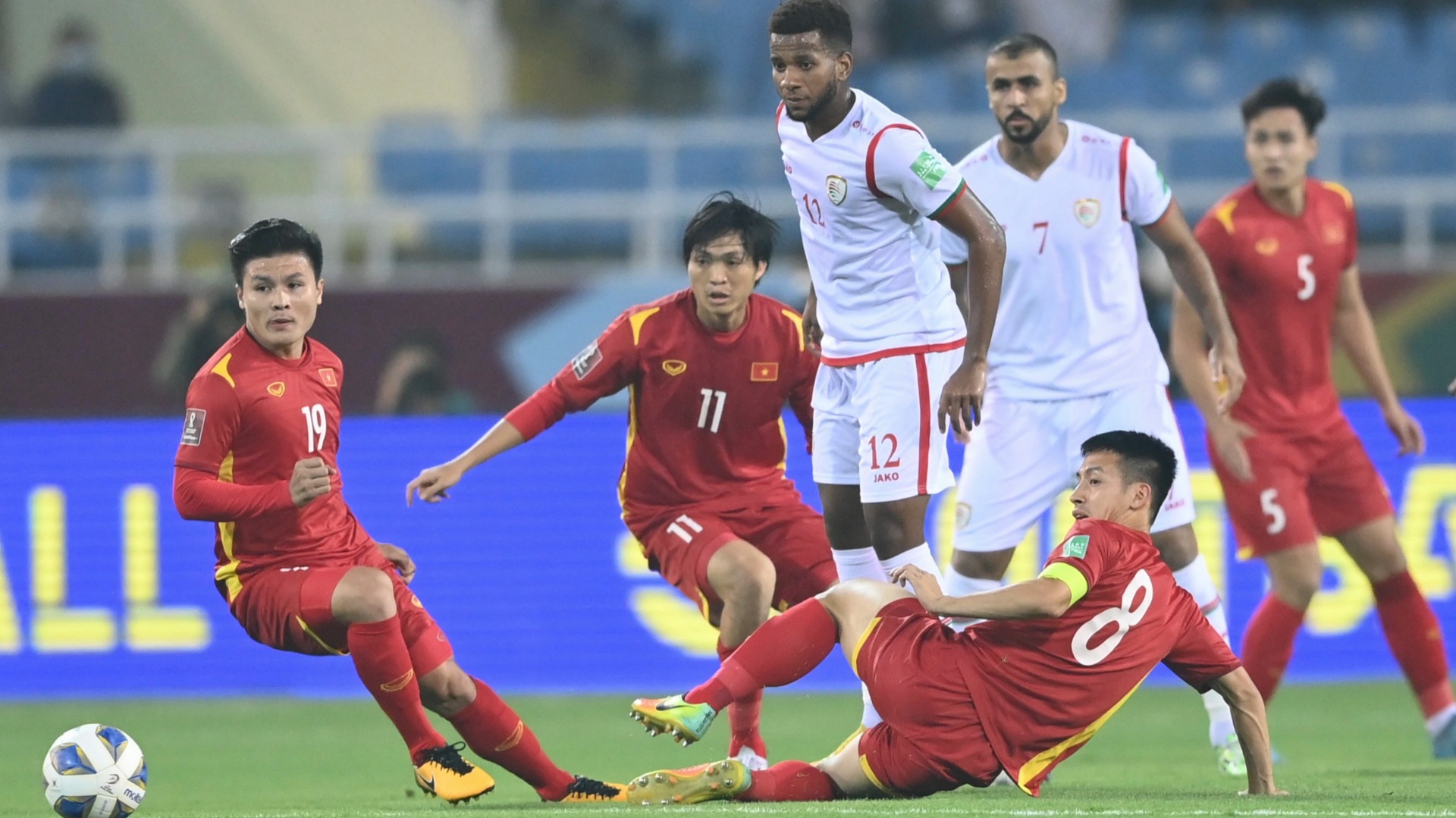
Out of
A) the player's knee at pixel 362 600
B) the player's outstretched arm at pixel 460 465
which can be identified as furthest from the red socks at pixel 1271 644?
the player's knee at pixel 362 600

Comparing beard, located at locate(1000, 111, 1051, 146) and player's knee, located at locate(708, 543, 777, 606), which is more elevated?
beard, located at locate(1000, 111, 1051, 146)

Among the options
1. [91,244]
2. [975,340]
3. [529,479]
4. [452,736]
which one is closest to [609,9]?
[91,244]

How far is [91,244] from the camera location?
1445 cm

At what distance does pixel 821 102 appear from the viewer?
19.2 ft

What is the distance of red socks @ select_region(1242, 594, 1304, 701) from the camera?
735cm

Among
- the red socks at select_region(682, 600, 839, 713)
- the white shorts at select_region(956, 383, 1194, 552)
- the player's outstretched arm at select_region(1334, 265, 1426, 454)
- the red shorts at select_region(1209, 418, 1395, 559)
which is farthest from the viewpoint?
the player's outstretched arm at select_region(1334, 265, 1426, 454)

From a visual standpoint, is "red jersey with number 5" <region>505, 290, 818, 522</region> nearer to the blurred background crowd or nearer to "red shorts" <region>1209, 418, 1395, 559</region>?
"red shorts" <region>1209, 418, 1395, 559</region>

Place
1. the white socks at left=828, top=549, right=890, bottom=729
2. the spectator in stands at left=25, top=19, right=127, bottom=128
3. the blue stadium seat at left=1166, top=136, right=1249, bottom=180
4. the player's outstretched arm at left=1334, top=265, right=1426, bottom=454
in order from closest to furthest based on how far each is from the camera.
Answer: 1. the white socks at left=828, top=549, right=890, bottom=729
2. the player's outstretched arm at left=1334, top=265, right=1426, bottom=454
3. the blue stadium seat at left=1166, top=136, right=1249, bottom=180
4. the spectator in stands at left=25, top=19, right=127, bottom=128

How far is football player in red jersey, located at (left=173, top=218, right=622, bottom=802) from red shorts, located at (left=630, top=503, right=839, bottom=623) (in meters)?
0.96

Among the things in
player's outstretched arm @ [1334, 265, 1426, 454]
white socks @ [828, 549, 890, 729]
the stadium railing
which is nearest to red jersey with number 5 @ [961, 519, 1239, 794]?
white socks @ [828, 549, 890, 729]

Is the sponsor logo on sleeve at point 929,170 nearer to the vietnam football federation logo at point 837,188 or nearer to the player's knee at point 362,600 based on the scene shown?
the vietnam football federation logo at point 837,188

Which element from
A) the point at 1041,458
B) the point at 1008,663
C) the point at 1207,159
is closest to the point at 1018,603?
the point at 1008,663

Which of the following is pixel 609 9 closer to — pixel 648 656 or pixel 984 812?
pixel 648 656

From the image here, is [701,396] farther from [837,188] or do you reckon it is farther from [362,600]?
[362,600]
